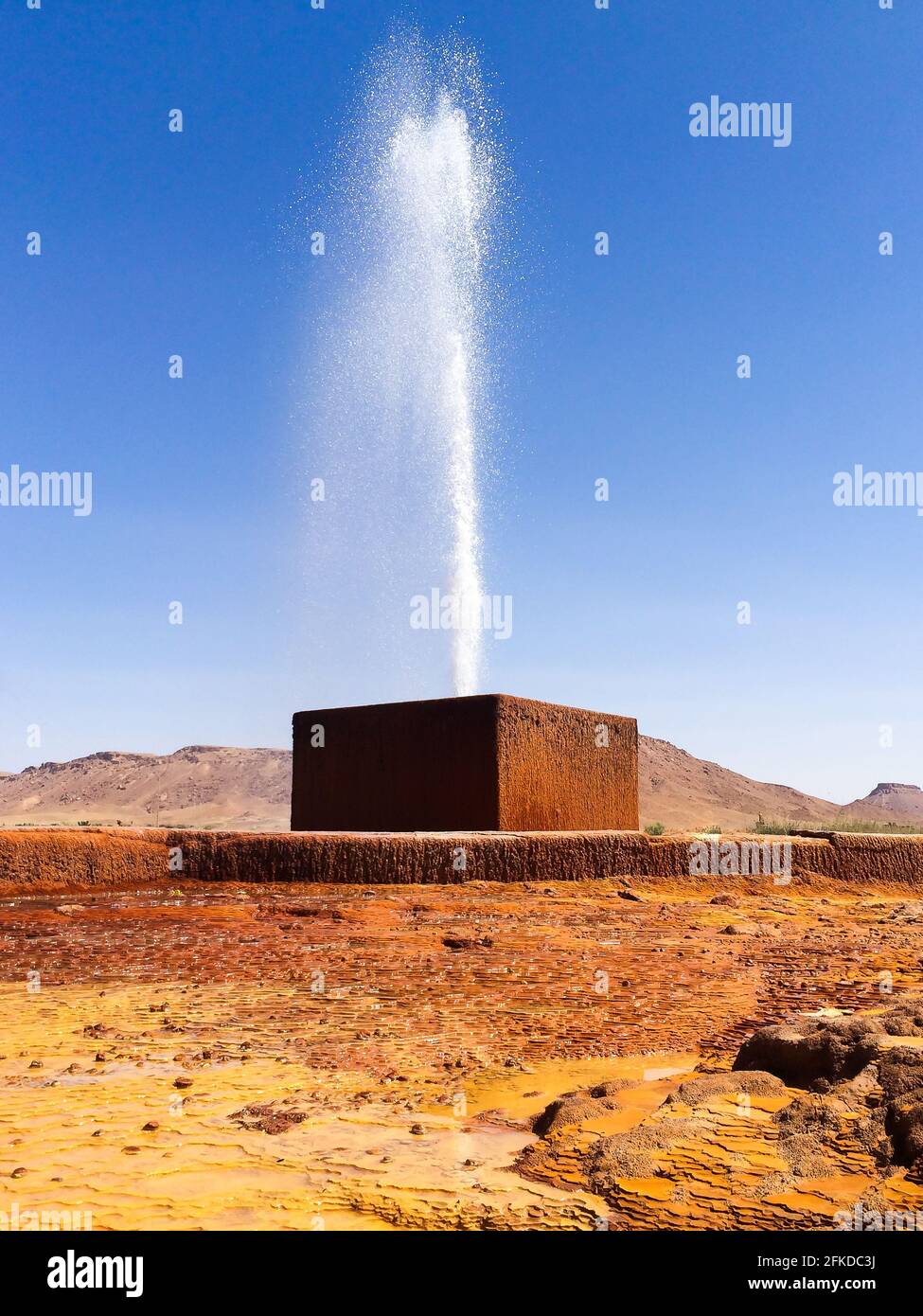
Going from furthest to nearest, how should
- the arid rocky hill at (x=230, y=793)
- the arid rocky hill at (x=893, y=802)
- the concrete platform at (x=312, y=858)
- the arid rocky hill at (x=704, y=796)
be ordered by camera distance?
1. the arid rocky hill at (x=893, y=802)
2. the arid rocky hill at (x=230, y=793)
3. the arid rocky hill at (x=704, y=796)
4. the concrete platform at (x=312, y=858)

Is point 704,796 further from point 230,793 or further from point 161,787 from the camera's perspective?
point 161,787

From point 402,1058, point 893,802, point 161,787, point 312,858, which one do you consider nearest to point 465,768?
point 312,858

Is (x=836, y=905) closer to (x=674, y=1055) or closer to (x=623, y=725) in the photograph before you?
(x=623, y=725)

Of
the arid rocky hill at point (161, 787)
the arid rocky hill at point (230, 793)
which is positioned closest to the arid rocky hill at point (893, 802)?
the arid rocky hill at point (230, 793)

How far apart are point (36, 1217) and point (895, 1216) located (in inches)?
91.9

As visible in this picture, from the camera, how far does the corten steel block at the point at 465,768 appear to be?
12352 millimetres

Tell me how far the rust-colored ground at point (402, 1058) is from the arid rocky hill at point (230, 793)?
37.1 meters

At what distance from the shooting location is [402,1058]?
4531mm

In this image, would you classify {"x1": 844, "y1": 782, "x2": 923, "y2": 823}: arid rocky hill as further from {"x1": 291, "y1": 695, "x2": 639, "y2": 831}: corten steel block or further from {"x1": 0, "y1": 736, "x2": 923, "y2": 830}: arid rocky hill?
{"x1": 291, "y1": 695, "x2": 639, "y2": 831}: corten steel block

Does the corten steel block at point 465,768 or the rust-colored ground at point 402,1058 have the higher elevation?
the corten steel block at point 465,768

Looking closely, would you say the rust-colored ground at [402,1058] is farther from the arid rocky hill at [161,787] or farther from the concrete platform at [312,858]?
the arid rocky hill at [161,787]

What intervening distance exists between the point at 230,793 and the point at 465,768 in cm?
5555

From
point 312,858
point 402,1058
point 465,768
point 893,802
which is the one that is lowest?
point 893,802
